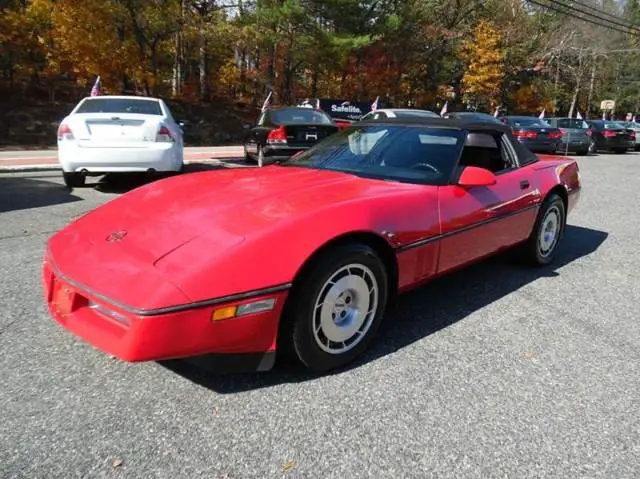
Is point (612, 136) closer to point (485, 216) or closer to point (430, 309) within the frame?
point (485, 216)

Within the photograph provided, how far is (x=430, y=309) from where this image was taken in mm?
3367

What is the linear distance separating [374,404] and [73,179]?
21.6 ft

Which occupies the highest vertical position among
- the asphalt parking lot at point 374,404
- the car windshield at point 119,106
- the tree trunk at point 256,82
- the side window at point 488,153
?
the tree trunk at point 256,82

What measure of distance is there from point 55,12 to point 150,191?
17.8 meters

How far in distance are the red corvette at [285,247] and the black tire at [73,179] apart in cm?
461

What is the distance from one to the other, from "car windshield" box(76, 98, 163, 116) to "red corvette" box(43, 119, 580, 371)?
4603mm

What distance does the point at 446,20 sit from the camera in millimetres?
33688

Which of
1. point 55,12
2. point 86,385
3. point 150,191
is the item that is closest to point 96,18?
point 55,12

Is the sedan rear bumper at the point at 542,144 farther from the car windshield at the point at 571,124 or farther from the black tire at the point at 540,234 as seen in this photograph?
the black tire at the point at 540,234

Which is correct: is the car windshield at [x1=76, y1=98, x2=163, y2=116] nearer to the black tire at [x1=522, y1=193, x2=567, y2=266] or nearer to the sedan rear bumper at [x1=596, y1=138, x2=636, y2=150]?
the black tire at [x1=522, y1=193, x2=567, y2=266]

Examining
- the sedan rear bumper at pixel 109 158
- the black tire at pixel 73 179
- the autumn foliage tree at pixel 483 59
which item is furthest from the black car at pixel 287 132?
the autumn foliage tree at pixel 483 59

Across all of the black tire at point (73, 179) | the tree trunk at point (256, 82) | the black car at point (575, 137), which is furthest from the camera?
the tree trunk at point (256, 82)

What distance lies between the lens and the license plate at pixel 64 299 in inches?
87.9

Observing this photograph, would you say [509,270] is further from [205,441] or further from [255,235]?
[205,441]
